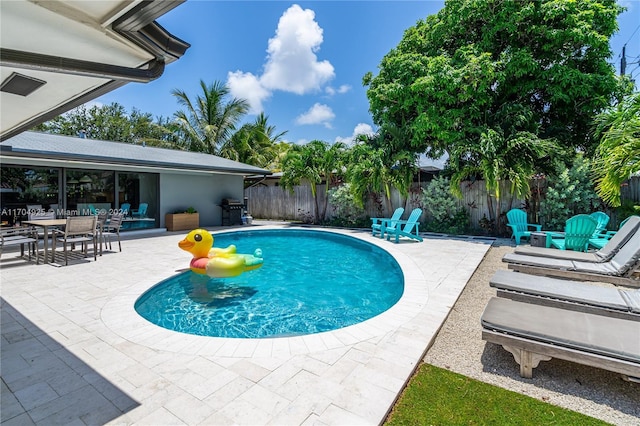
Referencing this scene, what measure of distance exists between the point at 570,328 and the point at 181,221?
13.3m

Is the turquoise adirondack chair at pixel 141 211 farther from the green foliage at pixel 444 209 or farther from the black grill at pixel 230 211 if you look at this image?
the green foliage at pixel 444 209

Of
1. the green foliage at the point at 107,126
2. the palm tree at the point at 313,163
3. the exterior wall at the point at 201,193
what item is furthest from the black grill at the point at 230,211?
the green foliage at the point at 107,126

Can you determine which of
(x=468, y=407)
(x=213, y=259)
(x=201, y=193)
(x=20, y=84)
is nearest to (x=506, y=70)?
(x=213, y=259)

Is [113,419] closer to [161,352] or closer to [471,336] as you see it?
[161,352]

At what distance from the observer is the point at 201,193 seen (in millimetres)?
14344

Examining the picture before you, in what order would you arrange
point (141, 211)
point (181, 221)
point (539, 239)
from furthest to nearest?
point (181, 221) → point (141, 211) → point (539, 239)

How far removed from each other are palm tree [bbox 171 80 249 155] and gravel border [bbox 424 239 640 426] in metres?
21.9

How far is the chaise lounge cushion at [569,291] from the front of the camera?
10.9 ft

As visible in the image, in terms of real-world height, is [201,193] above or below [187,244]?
above

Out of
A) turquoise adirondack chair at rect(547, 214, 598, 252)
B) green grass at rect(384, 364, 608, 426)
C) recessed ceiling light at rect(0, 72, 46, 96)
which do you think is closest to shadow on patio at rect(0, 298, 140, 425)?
green grass at rect(384, 364, 608, 426)

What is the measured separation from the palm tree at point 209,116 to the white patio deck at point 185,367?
18.7m

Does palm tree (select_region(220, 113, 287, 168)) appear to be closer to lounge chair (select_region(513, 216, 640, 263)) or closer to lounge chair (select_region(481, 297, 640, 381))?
lounge chair (select_region(513, 216, 640, 263))

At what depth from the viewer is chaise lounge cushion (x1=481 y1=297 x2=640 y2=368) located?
2.47 metres

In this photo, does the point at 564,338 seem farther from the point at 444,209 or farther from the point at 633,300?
the point at 444,209
